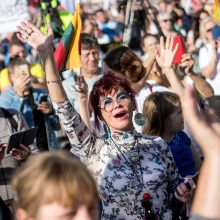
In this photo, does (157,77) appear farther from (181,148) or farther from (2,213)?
(2,213)

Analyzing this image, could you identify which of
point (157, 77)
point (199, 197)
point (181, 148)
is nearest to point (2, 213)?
point (181, 148)

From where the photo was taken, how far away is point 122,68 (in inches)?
237

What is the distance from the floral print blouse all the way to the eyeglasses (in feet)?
0.64

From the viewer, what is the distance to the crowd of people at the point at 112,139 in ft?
7.49

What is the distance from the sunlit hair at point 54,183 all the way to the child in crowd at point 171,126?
2465 millimetres

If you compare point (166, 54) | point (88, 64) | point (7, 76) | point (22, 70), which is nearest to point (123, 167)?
point (166, 54)

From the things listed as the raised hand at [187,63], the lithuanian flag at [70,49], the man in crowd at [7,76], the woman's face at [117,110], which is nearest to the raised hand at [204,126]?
the woman's face at [117,110]

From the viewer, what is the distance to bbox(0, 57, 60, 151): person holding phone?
7.13 m

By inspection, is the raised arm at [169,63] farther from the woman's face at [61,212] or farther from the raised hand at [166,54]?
the woman's face at [61,212]

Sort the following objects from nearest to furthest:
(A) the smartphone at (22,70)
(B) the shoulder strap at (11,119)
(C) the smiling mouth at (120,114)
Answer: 1. (C) the smiling mouth at (120,114)
2. (B) the shoulder strap at (11,119)
3. (A) the smartphone at (22,70)

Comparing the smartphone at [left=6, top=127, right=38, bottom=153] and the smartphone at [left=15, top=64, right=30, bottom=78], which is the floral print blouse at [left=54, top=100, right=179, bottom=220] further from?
the smartphone at [left=15, top=64, right=30, bottom=78]

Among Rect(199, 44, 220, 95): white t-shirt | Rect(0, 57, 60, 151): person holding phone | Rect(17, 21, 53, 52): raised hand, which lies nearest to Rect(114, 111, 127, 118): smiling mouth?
Rect(17, 21, 53, 52): raised hand

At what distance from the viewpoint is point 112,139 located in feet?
13.1

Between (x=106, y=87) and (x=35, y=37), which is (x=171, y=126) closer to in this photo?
(x=106, y=87)
